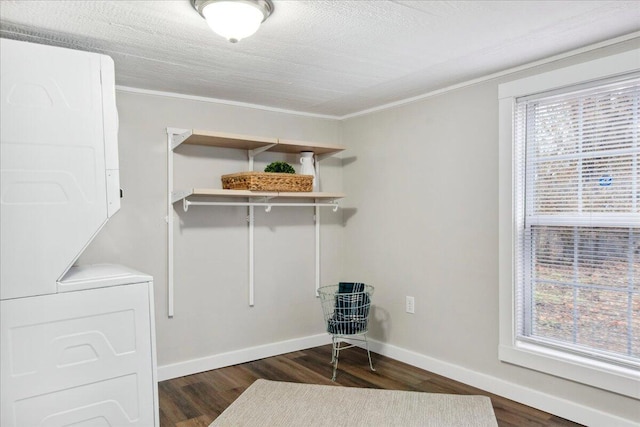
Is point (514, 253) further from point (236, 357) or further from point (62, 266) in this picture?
point (62, 266)

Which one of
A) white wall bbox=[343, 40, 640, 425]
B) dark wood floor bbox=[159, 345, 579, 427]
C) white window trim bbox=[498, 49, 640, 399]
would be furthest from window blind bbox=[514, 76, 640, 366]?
dark wood floor bbox=[159, 345, 579, 427]

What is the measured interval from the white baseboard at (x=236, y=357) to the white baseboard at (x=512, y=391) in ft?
1.97

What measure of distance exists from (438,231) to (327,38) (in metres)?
1.63

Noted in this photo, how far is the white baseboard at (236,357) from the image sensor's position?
323 cm

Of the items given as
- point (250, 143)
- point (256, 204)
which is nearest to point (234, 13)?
point (250, 143)

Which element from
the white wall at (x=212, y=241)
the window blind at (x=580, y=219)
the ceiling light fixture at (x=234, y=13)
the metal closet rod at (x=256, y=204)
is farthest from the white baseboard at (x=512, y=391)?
the ceiling light fixture at (x=234, y=13)

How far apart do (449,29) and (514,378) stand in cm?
205

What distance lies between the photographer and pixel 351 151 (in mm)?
4039

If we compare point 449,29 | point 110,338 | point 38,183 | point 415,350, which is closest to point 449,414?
point 415,350

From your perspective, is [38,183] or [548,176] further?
[548,176]

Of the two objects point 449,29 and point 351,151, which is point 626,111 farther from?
point 351,151

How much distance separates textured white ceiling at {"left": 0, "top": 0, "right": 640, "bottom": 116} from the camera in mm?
1925

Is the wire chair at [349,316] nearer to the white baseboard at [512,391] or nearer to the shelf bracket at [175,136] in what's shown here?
the white baseboard at [512,391]

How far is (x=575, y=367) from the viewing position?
8.19ft
